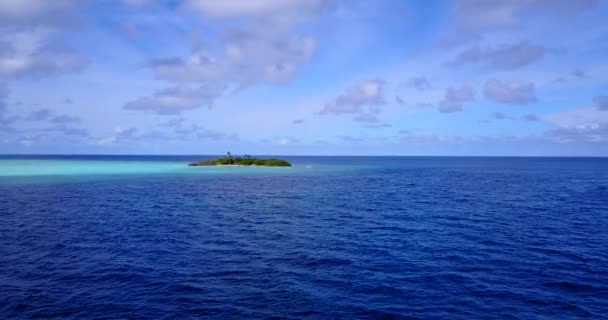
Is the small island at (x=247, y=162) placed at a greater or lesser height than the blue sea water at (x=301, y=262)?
greater

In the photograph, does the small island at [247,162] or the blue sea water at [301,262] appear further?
the small island at [247,162]

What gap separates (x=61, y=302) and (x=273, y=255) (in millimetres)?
13444

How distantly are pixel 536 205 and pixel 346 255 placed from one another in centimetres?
3868

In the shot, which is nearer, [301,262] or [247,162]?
[301,262]

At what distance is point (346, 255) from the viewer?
28.8 m

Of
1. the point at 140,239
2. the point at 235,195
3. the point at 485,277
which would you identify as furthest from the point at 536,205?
the point at 140,239

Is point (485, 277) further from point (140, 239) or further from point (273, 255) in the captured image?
point (140, 239)

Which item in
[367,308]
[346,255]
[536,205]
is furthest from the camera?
[536,205]

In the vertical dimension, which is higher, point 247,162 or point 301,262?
point 247,162

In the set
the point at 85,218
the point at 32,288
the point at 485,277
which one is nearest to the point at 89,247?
the point at 32,288

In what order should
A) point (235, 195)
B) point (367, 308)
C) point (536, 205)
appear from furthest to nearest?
point (235, 195)
point (536, 205)
point (367, 308)

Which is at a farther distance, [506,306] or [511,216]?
[511,216]

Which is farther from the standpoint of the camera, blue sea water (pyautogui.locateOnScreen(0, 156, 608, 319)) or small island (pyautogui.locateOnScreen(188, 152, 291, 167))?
small island (pyautogui.locateOnScreen(188, 152, 291, 167))

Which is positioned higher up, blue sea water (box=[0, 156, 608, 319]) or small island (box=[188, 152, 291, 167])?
small island (box=[188, 152, 291, 167])
